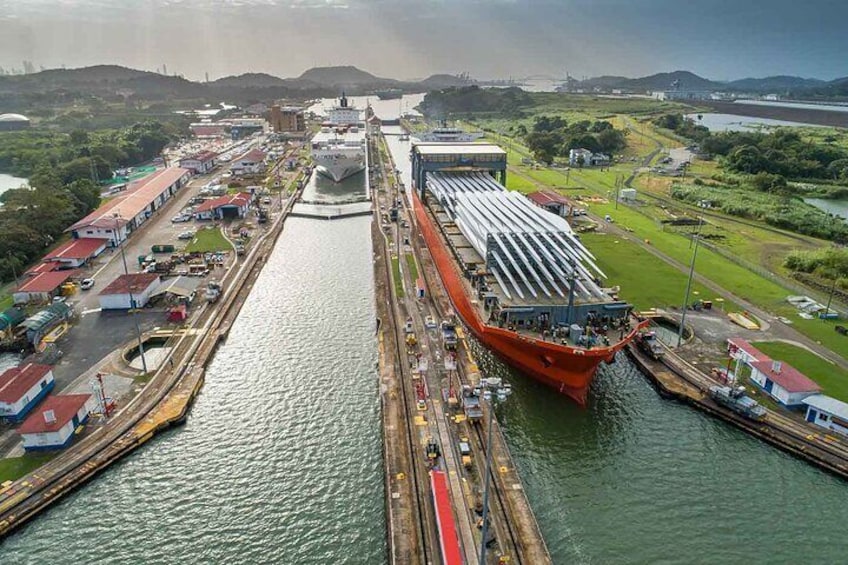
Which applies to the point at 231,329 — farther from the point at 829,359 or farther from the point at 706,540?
the point at 829,359

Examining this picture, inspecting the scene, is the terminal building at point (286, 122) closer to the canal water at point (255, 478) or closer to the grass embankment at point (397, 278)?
the grass embankment at point (397, 278)

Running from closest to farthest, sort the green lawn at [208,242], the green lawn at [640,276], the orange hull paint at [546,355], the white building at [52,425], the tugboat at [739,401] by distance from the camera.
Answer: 1. the white building at [52,425]
2. the tugboat at [739,401]
3. the orange hull paint at [546,355]
4. the green lawn at [640,276]
5. the green lawn at [208,242]

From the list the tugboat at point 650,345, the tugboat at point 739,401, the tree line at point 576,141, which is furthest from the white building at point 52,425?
the tree line at point 576,141

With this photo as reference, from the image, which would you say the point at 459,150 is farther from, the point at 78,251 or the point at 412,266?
the point at 78,251

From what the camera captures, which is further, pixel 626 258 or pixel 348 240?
pixel 348 240

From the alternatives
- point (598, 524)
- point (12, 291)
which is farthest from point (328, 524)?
point (12, 291)

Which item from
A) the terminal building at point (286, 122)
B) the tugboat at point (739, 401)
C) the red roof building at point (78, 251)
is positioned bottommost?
the tugboat at point (739, 401)

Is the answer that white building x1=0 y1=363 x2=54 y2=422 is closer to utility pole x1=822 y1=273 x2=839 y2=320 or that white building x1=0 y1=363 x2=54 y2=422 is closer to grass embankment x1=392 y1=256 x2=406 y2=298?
grass embankment x1=392 y1=256 x2=406 y2=298
